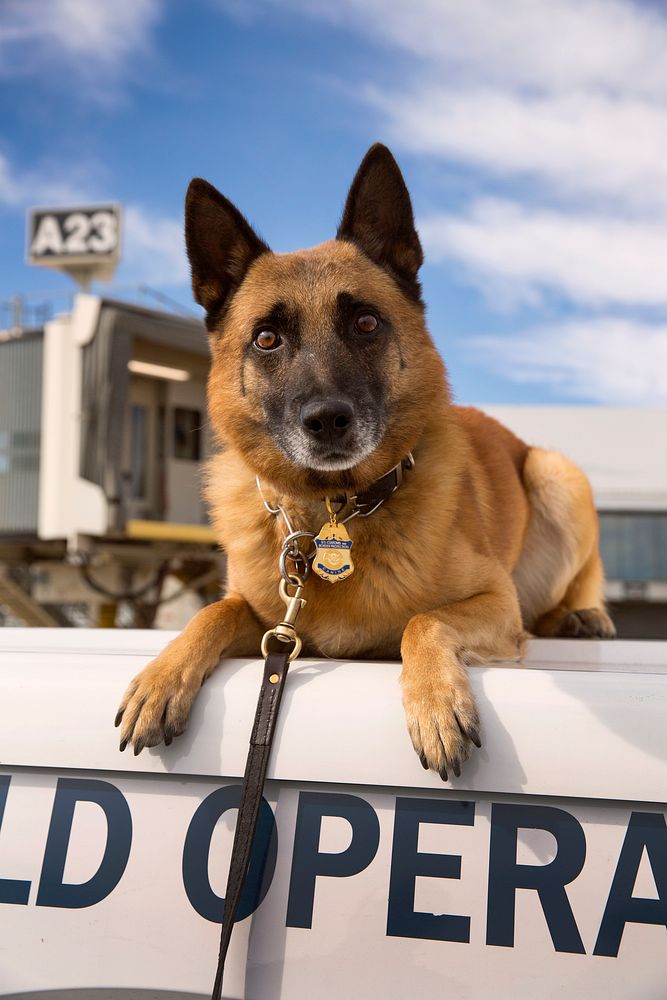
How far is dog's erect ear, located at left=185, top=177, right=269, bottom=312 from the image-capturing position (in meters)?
2.82

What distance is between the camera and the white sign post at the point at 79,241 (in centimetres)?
2045

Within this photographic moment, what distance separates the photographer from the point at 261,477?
2.82 m

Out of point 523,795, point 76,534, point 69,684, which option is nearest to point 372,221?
point 69,684

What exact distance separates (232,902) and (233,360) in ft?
6.17

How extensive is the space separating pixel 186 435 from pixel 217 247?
16219 mm

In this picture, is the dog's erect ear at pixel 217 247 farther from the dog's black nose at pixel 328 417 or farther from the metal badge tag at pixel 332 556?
the metal badge tag at pixel 332 556

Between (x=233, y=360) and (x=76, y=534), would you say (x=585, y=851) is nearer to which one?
(x=233, y=360)

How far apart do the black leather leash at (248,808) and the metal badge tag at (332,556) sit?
0.77 meters

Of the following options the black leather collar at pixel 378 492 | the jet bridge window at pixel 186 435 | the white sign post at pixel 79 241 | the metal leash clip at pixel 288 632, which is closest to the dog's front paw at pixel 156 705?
the metal leash clip at pixel 288 632

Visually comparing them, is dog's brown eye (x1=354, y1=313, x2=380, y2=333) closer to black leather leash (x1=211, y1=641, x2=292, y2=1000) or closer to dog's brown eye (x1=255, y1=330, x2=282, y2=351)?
dog's brown eye (x1=255, y1=330, x2=282, y2=351)

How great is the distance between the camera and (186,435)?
1891cm

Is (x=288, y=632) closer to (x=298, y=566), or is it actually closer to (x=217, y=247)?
(x=298, y=566)

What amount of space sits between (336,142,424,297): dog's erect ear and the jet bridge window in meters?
15.8

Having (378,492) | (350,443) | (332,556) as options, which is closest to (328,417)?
(350,443)
